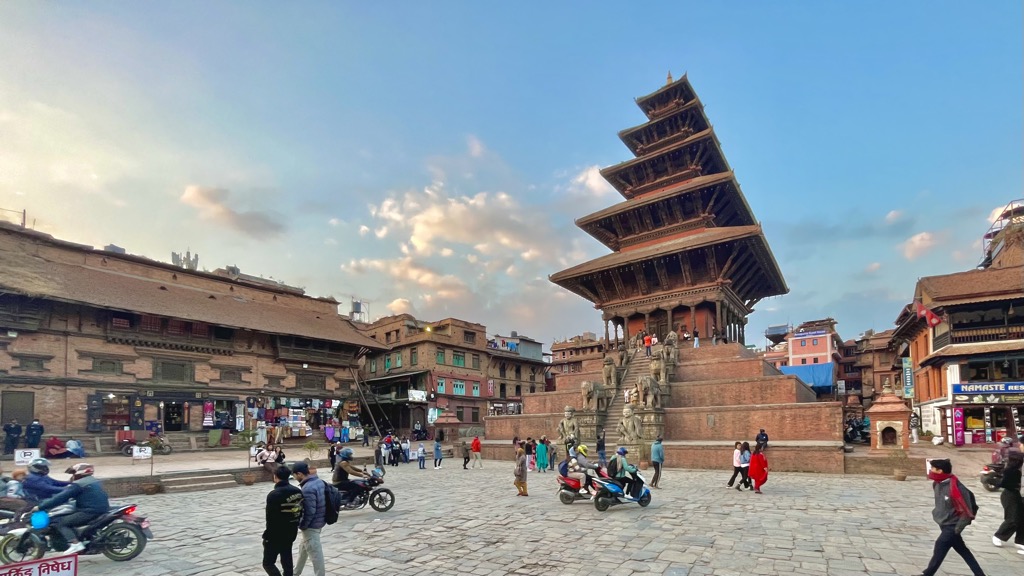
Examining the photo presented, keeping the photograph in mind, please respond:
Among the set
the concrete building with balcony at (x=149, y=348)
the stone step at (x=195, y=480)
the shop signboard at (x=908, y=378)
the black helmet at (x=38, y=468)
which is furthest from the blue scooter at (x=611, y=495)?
the shop signboard at (x=908, y=378)

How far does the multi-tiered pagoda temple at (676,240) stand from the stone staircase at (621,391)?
3942mm

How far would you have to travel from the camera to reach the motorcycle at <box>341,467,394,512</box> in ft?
39.0

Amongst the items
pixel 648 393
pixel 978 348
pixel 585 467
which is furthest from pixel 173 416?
pixel 978 348

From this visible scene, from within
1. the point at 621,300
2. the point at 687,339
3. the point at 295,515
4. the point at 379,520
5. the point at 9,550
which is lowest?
the point at 379,520

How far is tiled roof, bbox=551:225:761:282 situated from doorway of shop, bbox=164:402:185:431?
2252 centimetres

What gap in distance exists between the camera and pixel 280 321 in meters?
35.5

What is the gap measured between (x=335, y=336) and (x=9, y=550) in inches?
1187

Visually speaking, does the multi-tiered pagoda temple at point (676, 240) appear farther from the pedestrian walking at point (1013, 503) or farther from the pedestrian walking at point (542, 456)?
the pedestrian walking at point (1013, 503)

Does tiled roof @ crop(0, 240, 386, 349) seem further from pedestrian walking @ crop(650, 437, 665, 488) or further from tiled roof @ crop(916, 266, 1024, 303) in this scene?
tiled roof @ crop(916, 266, 1024, 303)

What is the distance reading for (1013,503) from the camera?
802 cm

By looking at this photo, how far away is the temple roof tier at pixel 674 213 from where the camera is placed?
3197cm

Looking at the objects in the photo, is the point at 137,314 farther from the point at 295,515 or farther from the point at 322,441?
the point at 295,515

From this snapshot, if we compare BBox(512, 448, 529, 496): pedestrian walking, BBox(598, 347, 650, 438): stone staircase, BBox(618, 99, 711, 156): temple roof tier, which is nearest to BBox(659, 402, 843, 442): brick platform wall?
BBox(598, 347, 650, 438): stone staircase

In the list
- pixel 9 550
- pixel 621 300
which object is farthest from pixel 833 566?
pixel 621 300
